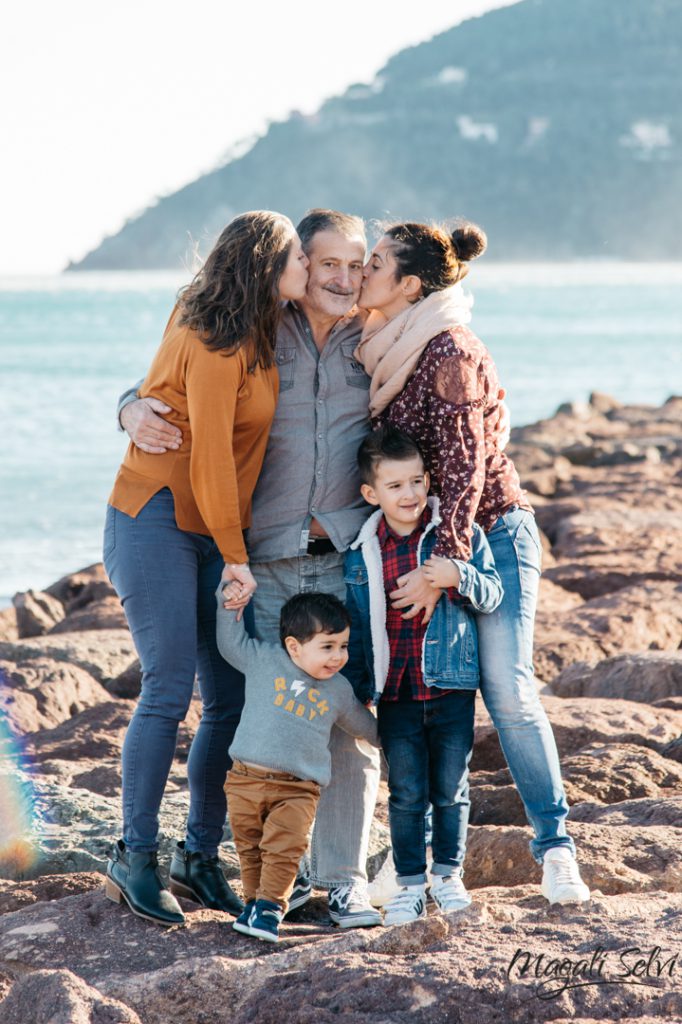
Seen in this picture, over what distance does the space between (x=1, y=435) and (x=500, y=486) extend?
21573 millimetres

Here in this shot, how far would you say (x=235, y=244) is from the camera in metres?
3.65

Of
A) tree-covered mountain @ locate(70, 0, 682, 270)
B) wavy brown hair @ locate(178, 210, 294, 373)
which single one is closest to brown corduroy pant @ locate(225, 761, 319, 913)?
wavy brown hair @ locate(178, 210, 294, 373)

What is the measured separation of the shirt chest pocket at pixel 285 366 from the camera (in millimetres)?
3797

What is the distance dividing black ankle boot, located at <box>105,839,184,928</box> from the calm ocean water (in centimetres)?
930

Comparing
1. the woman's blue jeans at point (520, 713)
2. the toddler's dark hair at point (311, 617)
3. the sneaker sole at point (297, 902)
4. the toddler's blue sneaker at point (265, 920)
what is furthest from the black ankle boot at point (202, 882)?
→ the woman's blue jeans at point (520, 713)

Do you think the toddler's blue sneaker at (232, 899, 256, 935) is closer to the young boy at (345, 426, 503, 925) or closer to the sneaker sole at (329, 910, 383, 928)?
the sneaker sole at (329, 910, 383, 928)

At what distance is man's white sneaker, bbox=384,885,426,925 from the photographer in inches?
145

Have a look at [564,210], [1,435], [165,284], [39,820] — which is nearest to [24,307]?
[165,284]

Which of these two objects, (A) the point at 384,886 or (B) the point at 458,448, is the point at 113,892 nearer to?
(A) the point at 384,886

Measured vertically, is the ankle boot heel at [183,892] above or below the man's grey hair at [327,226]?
below

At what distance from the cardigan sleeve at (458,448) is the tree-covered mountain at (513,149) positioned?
128 meters

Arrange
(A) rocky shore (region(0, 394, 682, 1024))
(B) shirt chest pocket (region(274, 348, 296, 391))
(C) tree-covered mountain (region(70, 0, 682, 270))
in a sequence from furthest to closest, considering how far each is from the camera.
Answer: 1. (C) tree-covered mountain (region(70, 0, 682, 270))
2. (B) shirt chest pocket (region(274, 348, 296, 391))
3. (A) rocky shore (region(0, 394, 682, 1024))

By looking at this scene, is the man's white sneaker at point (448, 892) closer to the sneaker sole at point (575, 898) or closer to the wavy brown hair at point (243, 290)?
the sneaker sole at point (575, 898)

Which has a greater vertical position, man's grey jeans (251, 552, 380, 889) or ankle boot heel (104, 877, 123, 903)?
man's grey jeans (251, 552, 380, 889)
